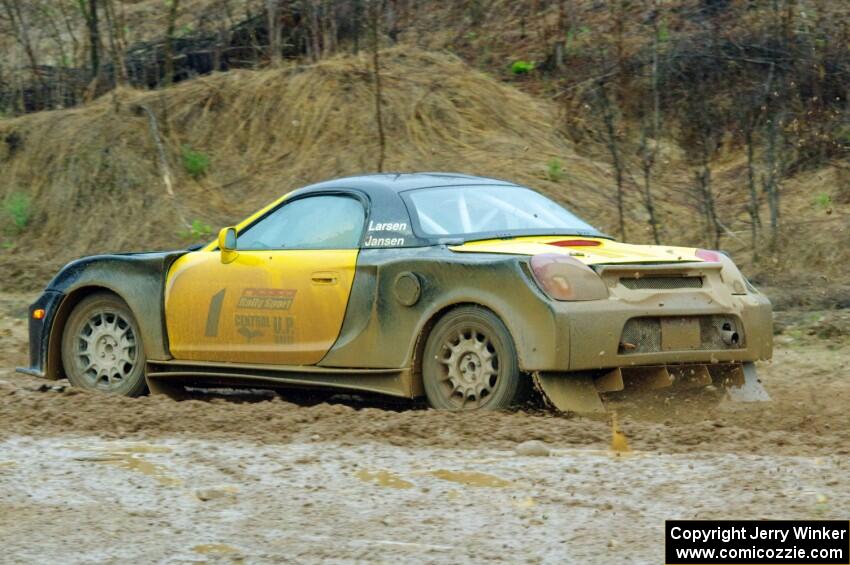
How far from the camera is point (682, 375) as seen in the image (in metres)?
8.34

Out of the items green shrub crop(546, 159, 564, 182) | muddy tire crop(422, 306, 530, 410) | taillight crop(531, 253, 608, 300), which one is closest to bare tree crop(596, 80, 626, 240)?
green shrub crop(546, 159, 564, 182)

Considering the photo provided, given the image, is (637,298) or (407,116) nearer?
(637,298)

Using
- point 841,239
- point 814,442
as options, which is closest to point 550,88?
point 841,239

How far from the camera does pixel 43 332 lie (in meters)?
9.81

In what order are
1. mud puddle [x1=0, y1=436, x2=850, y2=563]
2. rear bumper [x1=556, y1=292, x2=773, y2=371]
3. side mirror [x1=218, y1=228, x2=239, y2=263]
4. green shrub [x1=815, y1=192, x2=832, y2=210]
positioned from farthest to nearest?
green shrub [x1=815, y1=192, x2=832, y2=210] → side mirror [x1=218, y1=228, x2=239, y2=263] → rear bumper [x1=556, y1=292, x2=773, y2=371] → mud puddle [x1=0, y1=436, x2=850, y2=563]

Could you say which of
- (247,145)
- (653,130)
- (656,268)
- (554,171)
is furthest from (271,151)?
(656,268)

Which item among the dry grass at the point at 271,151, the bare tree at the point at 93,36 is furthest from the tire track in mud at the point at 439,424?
the bare tree at the point at 93,36

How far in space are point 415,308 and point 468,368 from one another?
0.45 meters

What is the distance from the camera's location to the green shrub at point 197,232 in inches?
625

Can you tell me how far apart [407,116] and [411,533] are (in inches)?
479

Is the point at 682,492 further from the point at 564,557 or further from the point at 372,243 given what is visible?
the point at 372,243

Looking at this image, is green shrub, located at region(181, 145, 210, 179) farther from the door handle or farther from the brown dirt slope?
the door handle

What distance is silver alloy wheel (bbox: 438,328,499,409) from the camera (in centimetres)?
805

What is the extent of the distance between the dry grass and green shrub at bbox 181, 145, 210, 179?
7 centimetres
